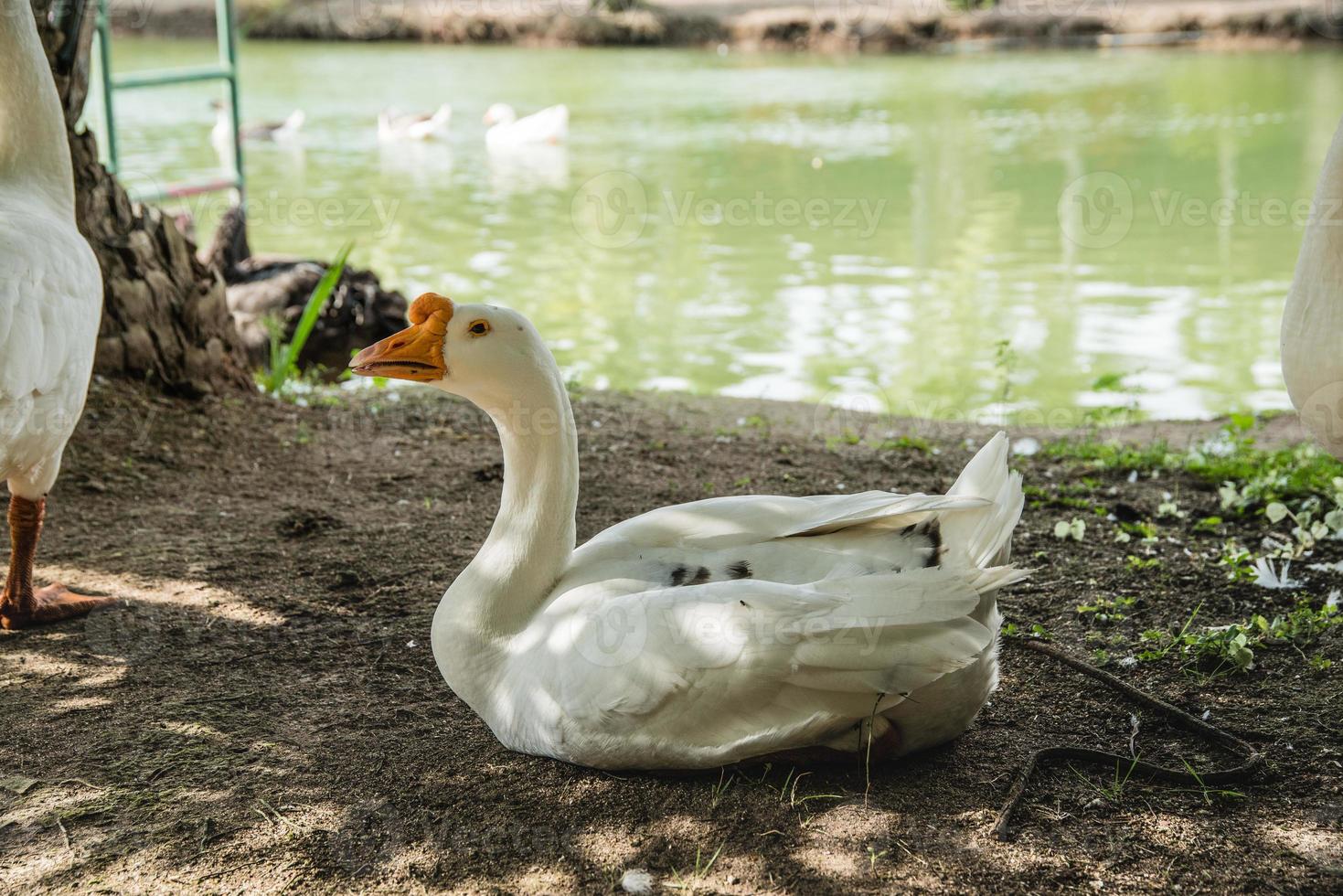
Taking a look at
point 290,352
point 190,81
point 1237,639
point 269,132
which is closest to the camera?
point 1237,639

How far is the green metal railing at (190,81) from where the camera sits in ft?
29.0

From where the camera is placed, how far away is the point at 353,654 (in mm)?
3844

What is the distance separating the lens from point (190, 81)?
9766 millimetres

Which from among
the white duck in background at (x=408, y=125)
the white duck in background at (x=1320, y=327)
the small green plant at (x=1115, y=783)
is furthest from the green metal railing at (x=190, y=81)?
the white duck in background at (x=408, y=125)

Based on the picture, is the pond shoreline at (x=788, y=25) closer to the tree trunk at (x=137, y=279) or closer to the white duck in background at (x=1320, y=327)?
the tree trunk at (x=137, y=279)

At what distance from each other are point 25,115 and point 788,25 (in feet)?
112

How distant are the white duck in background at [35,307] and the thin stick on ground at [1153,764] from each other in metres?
2.90

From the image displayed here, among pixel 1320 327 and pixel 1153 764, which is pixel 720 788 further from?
pixel 1320 327

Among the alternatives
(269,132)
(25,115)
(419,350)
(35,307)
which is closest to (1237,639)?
(419,350)

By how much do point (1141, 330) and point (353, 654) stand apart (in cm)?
791

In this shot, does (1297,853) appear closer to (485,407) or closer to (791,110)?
(485,407)

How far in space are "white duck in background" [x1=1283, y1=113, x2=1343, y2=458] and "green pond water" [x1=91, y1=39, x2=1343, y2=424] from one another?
3004mm

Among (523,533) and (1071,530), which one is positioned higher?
(523,533)

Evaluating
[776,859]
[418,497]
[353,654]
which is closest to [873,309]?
[418,497]
